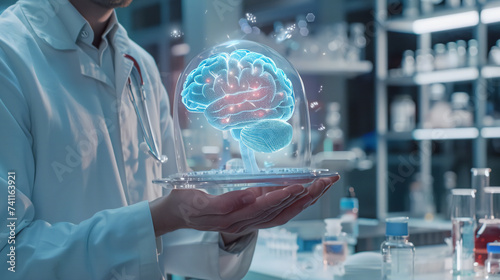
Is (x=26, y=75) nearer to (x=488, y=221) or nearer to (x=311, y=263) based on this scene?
(x=311, y=263)

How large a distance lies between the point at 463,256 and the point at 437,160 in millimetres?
4097

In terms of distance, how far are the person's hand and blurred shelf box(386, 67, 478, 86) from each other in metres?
3.02

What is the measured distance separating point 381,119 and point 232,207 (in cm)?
347

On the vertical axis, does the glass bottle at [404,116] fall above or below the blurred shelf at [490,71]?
below

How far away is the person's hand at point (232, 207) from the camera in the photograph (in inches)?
35.8

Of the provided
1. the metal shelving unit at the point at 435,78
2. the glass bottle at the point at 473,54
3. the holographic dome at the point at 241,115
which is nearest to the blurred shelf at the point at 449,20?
the metal shelving unit at the point at 435,78

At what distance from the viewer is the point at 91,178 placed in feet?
3.91

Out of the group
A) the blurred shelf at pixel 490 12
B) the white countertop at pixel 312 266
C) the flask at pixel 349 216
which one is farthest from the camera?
the blurred shelf at pixel 490 12

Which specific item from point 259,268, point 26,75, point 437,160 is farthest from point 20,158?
point 437,160

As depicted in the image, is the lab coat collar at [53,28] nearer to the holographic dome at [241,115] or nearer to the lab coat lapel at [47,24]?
the lab coat lapel at [47,24]

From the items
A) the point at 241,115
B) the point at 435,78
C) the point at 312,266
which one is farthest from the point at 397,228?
the point at 435,78

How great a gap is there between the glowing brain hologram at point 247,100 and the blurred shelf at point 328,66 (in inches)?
96.8

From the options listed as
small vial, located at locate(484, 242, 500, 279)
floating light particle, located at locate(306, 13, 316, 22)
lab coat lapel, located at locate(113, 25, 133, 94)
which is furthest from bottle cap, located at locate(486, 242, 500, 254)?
floating light particle, located at locate(306, 13, 316, 22)

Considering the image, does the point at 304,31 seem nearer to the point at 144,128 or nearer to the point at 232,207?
the point at 144,128
